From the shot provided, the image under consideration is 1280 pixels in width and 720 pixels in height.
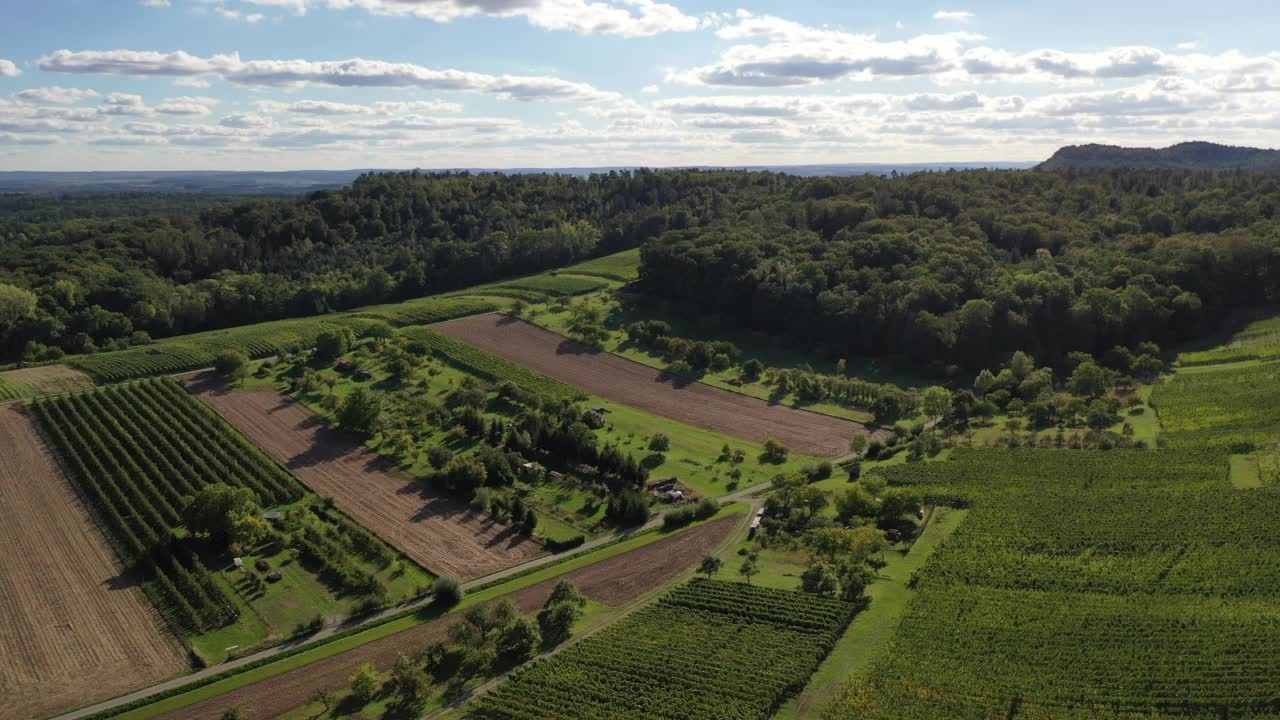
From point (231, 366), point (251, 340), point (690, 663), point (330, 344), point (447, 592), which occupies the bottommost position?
point (690, 663)

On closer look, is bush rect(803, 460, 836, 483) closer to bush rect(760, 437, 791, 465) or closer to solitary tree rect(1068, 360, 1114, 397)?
bush rect(760, 437, 791, 465)

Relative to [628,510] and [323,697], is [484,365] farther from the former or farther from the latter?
[323,697]

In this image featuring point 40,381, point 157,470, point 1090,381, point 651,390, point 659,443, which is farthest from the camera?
point 651,390

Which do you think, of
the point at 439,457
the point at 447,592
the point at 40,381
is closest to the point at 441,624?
the point at 447,592

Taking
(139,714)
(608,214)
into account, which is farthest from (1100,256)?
(139,714)

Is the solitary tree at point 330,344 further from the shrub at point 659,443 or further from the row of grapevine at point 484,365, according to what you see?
the shrub at point 659,443

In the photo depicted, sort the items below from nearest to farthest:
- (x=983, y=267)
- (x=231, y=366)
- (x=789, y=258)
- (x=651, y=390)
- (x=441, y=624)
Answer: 1. (x=441, y=624)
2. (x=651, y=390)
3. (x=231, y=366)
4. (x=983, y=267)
5. (x=789, y=258)

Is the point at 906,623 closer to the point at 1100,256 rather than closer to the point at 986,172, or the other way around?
the point at 1100,256
